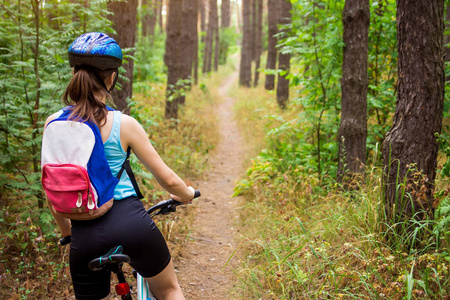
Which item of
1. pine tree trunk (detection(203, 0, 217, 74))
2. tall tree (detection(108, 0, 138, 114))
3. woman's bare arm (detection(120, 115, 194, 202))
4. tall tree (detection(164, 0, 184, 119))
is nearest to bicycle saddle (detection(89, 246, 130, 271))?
woman's bare arm (detection(120, 115, 194, 202))

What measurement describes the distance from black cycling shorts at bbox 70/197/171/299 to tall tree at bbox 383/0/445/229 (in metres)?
2.27

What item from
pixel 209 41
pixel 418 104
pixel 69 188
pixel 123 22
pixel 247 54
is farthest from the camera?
pixel 209 41

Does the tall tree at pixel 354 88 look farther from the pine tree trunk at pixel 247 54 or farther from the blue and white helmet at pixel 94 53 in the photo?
the pine tree trunk at pixel 247 54

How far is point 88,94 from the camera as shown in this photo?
2.07 meters

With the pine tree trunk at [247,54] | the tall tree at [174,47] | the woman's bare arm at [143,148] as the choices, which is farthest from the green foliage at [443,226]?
the pine tree trunk at [247,54]

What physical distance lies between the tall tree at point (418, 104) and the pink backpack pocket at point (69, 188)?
2.63m

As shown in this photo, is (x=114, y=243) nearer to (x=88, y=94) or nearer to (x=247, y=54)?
(x=88, y=94)

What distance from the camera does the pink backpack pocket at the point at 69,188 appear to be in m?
1.90

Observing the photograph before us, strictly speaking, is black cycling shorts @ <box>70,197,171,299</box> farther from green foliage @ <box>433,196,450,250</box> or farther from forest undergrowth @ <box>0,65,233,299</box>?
green foliage @ <box>433,196,450,250</box>

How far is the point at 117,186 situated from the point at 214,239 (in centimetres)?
377

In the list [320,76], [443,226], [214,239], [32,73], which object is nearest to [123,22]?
[32,73]

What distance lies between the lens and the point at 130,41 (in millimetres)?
6191

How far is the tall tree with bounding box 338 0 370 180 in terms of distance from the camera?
5.42m

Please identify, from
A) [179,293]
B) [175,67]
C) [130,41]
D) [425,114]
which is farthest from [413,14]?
[175,67]
